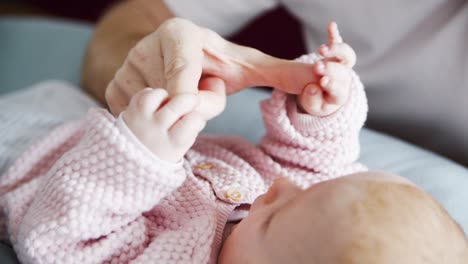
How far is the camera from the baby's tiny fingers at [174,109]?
0.39 meters

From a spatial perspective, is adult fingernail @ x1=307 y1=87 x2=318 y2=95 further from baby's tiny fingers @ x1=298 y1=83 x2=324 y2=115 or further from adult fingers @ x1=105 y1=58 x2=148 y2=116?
adult fingers @ x1=105 y1=58 x2=148 y2=116

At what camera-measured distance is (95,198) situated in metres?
0.42

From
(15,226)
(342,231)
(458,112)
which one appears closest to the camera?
(342,231)

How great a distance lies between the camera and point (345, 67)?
46 centimetres

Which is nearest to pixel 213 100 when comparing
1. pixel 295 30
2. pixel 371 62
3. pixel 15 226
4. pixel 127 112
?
pixel 127 112

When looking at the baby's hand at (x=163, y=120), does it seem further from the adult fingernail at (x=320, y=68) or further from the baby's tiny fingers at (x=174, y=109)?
the adult fingernail at (x=320, y=68)

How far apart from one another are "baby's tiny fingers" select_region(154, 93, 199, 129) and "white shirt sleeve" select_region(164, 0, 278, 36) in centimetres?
39

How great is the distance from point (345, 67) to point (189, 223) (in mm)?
184

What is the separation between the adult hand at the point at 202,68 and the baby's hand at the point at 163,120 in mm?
27

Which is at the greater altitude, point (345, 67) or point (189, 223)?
point (345, 67)

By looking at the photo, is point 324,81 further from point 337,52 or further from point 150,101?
point 150,101

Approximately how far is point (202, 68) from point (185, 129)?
0.10 metres

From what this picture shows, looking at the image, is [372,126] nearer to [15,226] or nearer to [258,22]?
[258,22]

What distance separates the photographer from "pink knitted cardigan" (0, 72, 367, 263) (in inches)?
16.6
